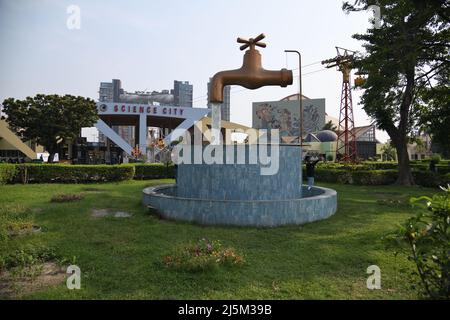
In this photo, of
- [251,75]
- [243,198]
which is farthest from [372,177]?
[243,198]

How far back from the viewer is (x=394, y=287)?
463cm

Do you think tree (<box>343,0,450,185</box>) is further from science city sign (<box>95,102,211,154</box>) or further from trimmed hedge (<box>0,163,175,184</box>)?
science city sign (<box>95,102,211,154</box>)

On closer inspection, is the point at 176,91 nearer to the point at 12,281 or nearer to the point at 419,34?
the point at 419,34

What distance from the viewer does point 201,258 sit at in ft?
17.1

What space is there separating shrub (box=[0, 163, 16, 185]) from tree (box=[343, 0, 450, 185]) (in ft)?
58.3

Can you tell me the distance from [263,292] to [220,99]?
7.08 m

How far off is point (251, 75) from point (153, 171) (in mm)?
13631

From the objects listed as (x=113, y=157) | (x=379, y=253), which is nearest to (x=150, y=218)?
(x=379, y=253)

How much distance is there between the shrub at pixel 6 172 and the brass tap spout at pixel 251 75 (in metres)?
11.2

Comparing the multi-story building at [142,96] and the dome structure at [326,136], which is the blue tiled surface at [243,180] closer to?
the multi-story building at [142,96]

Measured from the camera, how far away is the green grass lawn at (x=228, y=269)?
4387 mm

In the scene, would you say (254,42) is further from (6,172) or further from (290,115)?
(290,115)

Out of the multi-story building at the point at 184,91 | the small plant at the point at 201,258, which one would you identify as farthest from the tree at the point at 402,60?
the multi-story building at the point at 184,91

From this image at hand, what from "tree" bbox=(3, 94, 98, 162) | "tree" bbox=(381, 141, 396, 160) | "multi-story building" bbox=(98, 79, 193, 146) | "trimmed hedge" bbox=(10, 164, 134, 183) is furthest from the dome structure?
"trimmed hedge" bbox=(10, 164, 134, 183)
